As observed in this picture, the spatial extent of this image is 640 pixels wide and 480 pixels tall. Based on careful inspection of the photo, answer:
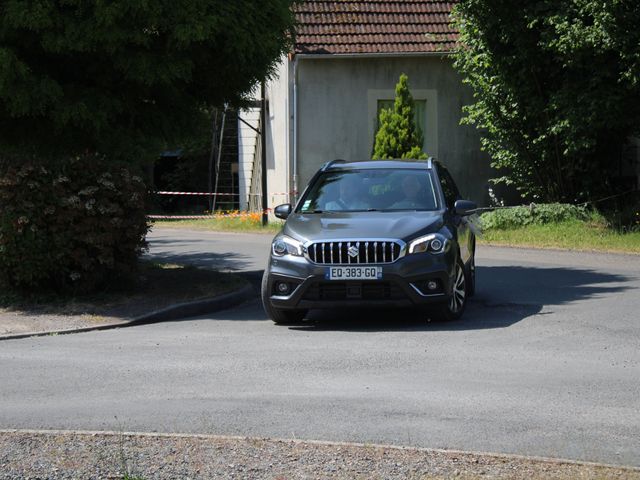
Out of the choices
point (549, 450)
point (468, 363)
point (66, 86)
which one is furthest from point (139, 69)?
point (549, 450)

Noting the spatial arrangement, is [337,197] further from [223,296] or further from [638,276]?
[638,276]

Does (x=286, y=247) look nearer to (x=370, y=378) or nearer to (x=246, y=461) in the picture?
(x=370, y=378)

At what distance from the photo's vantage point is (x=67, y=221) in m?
13.0

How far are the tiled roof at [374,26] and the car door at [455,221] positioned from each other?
15.6 m

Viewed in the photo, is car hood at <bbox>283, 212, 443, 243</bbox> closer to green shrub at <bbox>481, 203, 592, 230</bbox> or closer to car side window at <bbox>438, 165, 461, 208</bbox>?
car side window at <bbox>438, 165, 461, 208</bbox>

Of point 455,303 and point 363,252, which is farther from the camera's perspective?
point 455,303

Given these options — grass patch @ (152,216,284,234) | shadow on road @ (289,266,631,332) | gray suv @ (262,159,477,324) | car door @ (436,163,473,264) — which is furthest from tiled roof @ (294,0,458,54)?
gray suv @ (262,159,477,324)

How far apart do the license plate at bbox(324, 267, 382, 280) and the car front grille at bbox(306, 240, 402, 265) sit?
66 millimetres

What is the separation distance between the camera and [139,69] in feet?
44.5

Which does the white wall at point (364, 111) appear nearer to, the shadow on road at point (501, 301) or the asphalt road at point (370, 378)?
the shadow on road at point (501, 301)

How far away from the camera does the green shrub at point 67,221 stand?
1285 cm

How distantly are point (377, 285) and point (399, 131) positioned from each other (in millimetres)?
16202

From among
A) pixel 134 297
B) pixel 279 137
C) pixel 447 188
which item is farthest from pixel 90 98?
pixel 279 137

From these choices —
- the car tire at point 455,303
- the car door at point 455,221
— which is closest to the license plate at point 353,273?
the car tire at point 455,303
